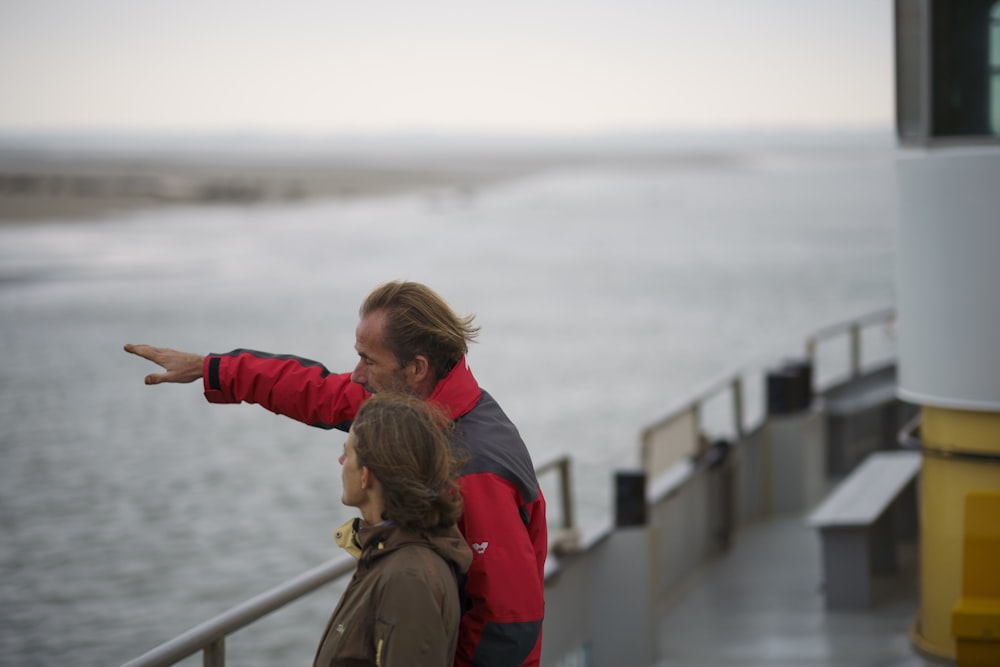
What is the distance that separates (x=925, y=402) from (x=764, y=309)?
6462 centimetres

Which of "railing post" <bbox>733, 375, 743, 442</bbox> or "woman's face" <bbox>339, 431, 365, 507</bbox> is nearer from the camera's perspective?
"woman's face" <bbox>339, 431, 365, 507</bbox>

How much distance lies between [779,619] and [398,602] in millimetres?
5267

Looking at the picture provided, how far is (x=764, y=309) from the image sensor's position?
6838 cm

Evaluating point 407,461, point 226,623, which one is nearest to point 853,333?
point 226,623

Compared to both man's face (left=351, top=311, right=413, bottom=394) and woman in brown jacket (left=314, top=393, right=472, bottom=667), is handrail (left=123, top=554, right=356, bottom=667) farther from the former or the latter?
man's face (left=351, top=311, right=413, bottom=394)

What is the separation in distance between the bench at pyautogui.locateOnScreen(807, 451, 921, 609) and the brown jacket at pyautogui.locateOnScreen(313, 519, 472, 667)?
4.86 m

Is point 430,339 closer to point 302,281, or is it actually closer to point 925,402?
point 925,402

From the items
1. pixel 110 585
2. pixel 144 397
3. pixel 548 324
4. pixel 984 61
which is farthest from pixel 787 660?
pixel 548 324

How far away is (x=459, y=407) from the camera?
95.6 inches

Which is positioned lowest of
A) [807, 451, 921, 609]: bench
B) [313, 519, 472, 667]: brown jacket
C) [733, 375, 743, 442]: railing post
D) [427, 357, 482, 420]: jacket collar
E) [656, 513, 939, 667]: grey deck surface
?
[656, 513, 939, 667]: grey deck surface

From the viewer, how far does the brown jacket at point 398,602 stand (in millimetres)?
2076

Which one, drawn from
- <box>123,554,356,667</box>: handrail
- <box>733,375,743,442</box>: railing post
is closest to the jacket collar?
<box>123,554,356,667</box>: handrail

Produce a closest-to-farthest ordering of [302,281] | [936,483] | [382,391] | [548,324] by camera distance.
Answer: [382,391] < [936,483] < [548,324] < [302,281]

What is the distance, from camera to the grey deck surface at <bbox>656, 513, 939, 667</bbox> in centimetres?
622
